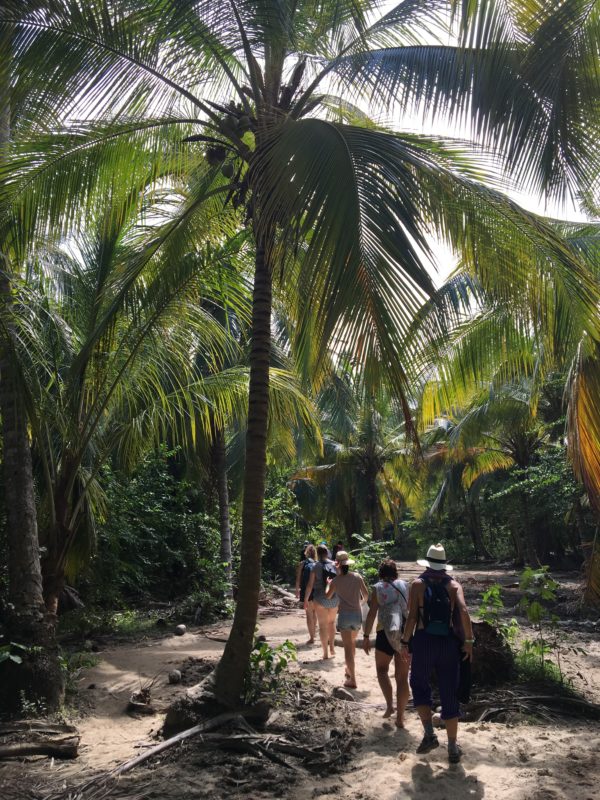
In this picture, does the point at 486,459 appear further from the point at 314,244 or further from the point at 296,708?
the point at 314,244

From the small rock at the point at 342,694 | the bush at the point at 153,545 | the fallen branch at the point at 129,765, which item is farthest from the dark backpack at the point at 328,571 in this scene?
the bush at the point at 153,545

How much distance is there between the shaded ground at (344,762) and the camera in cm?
470

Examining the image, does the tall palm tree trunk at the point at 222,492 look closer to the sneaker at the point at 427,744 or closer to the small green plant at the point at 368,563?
the small green plant at the point at 368,563

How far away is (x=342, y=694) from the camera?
7.23m

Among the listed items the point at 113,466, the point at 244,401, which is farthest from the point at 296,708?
the point at 113,466

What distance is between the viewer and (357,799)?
4.61m

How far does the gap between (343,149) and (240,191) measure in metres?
1.89

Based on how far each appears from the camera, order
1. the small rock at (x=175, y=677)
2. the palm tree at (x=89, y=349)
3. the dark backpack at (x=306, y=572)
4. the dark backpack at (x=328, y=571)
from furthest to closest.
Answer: the dark backpack at (x=306, y=572), the dark backpack at (x=328, y=571), the small rock at (x=175, y=677), the palm tree at (x=89, y=349)

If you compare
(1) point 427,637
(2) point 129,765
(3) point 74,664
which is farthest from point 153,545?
(1) point 427,637

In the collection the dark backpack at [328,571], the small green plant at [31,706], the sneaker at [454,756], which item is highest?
the dark backpack at [328,571]

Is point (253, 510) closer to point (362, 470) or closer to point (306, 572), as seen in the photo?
point (306, 572)

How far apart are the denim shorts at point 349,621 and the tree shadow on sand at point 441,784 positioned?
251 cm

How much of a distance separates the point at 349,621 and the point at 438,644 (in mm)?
2544

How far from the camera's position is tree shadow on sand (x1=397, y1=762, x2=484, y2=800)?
181 inches
